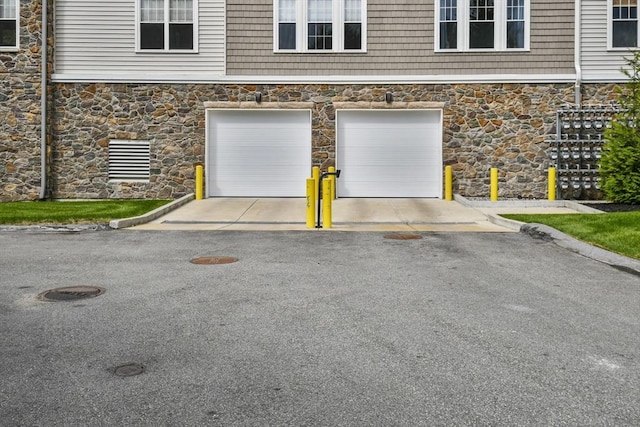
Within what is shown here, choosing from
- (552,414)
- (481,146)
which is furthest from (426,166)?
(552,414)

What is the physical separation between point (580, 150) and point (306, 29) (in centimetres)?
941

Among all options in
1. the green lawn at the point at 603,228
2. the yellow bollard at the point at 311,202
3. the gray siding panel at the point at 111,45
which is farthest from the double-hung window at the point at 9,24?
the green lawn at the point at 603,228

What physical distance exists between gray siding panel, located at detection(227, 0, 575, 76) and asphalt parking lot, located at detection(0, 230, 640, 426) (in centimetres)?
1179

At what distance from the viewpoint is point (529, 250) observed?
1125cm

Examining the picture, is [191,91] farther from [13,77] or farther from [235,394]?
[235,394]

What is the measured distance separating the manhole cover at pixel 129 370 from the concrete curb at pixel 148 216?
31.8 feet

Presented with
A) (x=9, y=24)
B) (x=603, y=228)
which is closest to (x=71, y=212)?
(x=9, y=24)

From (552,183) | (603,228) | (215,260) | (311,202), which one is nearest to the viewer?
(215,260)

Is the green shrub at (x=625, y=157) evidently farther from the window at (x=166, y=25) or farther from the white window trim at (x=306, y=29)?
the window at (x=166, y=25)

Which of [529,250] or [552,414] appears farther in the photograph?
[529,250]

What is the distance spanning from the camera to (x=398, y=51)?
20.7 m

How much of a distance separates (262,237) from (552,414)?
9202 mm

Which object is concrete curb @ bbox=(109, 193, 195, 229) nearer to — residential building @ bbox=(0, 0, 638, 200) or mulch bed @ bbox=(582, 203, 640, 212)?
residential building @ bbox=(0, 0, 638, 200)

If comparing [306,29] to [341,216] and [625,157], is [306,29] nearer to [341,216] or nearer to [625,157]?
[341,216]
